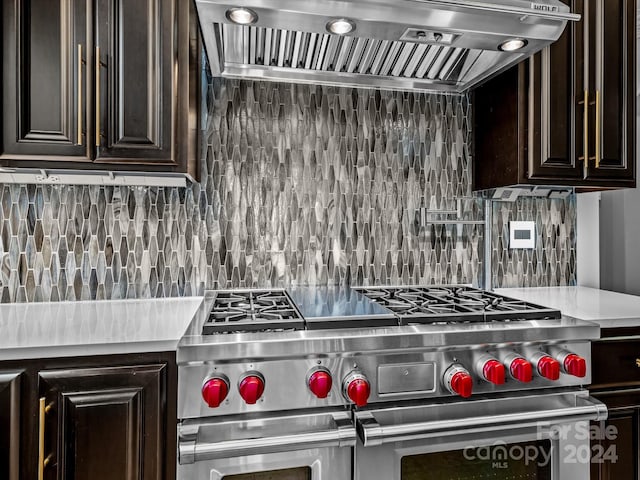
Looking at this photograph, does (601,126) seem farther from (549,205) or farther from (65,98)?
(65,98)

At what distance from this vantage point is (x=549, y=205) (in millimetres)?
2043

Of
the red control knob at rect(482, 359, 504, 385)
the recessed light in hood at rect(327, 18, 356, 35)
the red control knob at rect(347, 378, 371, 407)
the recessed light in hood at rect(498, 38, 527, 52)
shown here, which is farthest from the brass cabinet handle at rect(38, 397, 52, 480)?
the recessed light in hood at rect(498, 38, 527, 52)

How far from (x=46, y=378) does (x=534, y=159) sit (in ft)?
6.03

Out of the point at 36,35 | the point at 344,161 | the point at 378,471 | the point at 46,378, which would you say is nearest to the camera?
the point at 46,378

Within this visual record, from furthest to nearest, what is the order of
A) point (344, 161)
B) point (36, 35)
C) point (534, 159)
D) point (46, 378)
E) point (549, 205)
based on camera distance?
point (549, 205) → point (344, 161) → point (534, 159) → point (36, 35) → point (46, 378)

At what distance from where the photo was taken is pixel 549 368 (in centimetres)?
117

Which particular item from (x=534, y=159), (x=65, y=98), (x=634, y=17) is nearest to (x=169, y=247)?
(x=65, y=98)

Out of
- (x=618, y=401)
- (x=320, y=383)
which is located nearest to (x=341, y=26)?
(x=320, y=383)

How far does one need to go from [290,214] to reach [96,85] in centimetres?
87

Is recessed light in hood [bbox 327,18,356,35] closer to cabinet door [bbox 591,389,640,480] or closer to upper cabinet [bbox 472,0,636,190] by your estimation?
upper cabinet [bbox 472,0,636,190]

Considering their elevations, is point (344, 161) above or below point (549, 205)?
above

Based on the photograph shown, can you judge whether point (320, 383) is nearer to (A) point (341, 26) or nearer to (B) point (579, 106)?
(A) point (341, 26)

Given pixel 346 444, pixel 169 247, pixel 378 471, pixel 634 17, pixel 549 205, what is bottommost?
pixel 378 471

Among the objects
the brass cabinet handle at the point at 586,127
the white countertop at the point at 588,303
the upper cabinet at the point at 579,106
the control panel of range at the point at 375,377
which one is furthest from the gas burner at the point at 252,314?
the brass cabinet handle at the point at 586,127
